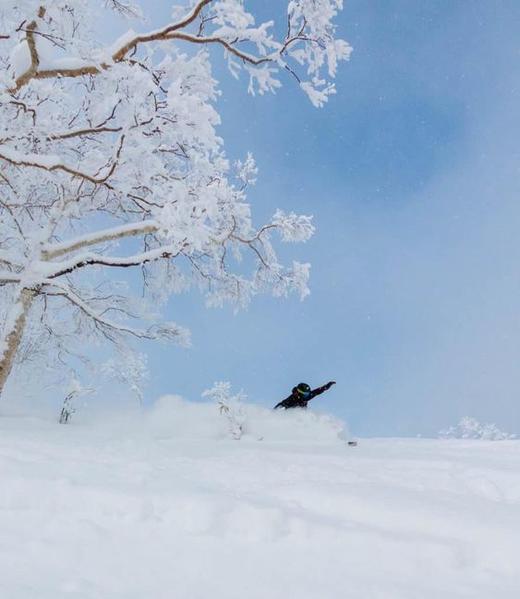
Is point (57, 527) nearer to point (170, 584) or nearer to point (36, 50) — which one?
point (170, 584)

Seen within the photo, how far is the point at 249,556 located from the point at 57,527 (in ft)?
3.41

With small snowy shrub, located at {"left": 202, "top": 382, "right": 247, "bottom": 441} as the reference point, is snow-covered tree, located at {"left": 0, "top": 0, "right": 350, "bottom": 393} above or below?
above

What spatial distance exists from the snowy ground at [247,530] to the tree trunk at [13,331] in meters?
4.68

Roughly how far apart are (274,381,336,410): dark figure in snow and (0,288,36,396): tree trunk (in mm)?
4579

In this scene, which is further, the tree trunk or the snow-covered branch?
the snow-covered branch

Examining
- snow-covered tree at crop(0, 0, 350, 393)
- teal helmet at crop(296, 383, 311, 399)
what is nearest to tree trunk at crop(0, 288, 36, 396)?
snow-covered tree at crop(0, 0, 350, 393)

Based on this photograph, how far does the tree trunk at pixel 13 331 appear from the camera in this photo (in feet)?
28.2

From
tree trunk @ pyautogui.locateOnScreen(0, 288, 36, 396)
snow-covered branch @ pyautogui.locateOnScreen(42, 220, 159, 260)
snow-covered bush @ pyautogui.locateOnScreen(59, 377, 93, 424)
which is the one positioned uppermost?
snow-covered branch @ pyautogui.locateOnScreen(42, 220, 159, 260)

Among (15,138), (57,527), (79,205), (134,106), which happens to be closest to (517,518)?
(57,527)

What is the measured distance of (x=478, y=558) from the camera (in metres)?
2.49

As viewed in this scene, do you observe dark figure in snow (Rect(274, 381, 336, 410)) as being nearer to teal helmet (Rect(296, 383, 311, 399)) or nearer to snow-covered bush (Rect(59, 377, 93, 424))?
teal helmet (Rect(296, 383, 311, 399))

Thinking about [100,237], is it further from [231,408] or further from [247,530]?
[247,530]

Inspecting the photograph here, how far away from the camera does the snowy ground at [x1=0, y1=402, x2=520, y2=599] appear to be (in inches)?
88.2

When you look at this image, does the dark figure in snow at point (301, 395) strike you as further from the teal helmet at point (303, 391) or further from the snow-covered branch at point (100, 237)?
the snow-covered branch at point (100, 237)
